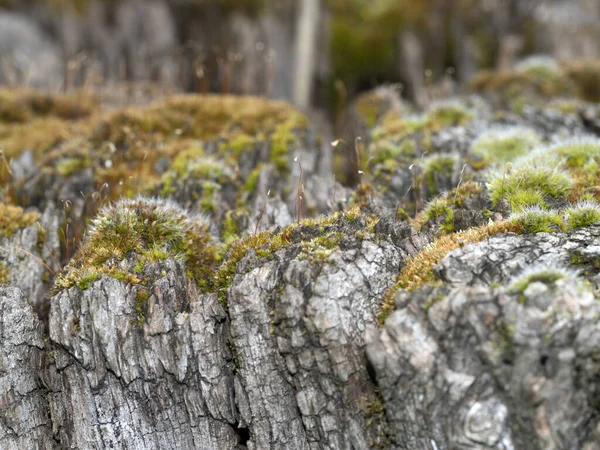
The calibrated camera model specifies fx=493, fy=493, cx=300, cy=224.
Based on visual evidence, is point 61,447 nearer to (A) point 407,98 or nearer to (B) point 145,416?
(B) point 145,416

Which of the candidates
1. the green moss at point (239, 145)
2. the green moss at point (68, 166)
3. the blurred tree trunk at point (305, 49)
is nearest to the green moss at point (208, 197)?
the green moss at point (239, 145)

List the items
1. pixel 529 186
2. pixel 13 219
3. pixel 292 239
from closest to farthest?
pixel 292 239, pixel 529 186, pixel 13 219

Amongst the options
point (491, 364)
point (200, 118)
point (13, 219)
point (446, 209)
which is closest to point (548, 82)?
point (446, 209)

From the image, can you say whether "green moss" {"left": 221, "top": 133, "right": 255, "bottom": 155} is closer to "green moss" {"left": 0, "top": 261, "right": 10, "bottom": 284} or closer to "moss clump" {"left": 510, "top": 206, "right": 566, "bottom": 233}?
"green moss" {"left": 0, "top": 261, "right": 10, "bottom": 284}

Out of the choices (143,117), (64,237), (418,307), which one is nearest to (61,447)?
(64,237)

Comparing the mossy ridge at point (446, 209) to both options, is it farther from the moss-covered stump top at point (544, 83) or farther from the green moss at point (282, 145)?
the moss-covered stump top at point (544, 83)

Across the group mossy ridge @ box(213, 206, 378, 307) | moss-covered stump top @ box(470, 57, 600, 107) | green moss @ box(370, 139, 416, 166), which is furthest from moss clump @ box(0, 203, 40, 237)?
moss-covered stump top @ box(470, 57, 600, 107)

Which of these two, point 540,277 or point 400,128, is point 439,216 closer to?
point 540,277
